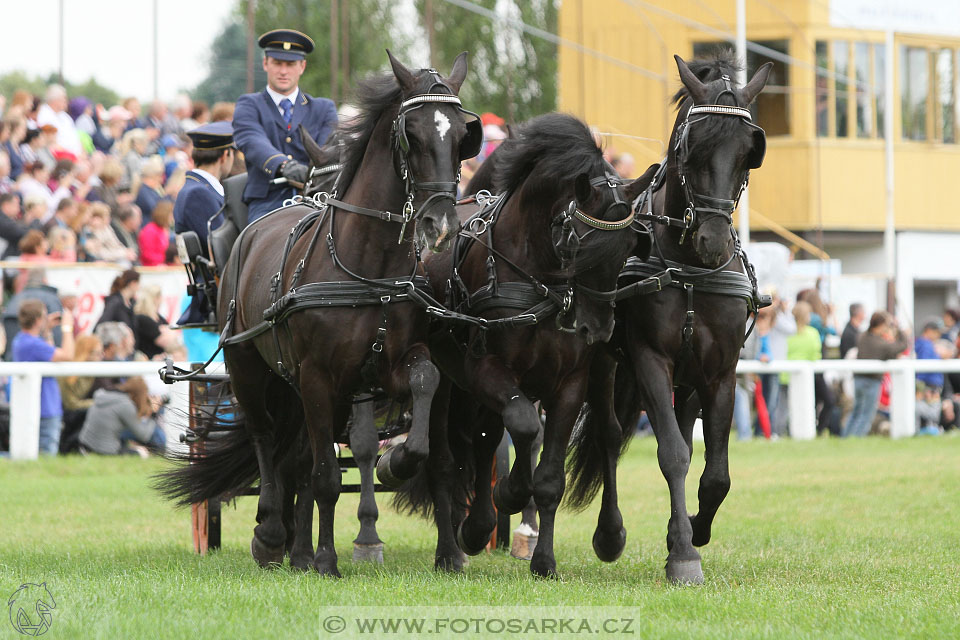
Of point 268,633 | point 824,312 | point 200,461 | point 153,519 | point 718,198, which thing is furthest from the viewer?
point 824,312

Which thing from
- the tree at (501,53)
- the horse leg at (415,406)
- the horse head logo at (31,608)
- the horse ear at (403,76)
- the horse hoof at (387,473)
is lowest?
the horse head logo at (31,608)

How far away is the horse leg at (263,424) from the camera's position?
7473 millimetres

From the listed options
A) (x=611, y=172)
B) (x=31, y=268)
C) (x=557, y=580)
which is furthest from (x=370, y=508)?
(x=31, y=268)

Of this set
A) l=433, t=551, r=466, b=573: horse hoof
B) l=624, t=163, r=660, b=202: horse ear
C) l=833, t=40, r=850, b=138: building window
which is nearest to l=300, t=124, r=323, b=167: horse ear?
l=624, t=163, r=660, b=202: horse ear

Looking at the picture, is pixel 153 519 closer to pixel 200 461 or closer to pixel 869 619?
pixel 200 461

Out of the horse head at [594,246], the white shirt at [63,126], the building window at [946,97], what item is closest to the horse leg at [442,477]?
the horse head at [594,246]

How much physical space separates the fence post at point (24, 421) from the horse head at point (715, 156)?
807 centimetres

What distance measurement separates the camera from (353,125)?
6.87 m

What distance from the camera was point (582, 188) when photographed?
6426 millimetres

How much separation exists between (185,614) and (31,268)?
8.96 m

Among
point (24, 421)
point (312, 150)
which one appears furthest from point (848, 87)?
point (312, 150)

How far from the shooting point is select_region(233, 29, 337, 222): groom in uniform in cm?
841

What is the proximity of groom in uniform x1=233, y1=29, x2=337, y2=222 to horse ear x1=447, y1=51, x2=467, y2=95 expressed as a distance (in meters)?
1.96

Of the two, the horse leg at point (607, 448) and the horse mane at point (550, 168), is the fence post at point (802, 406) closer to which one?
the horse leg at point (607, 448)
